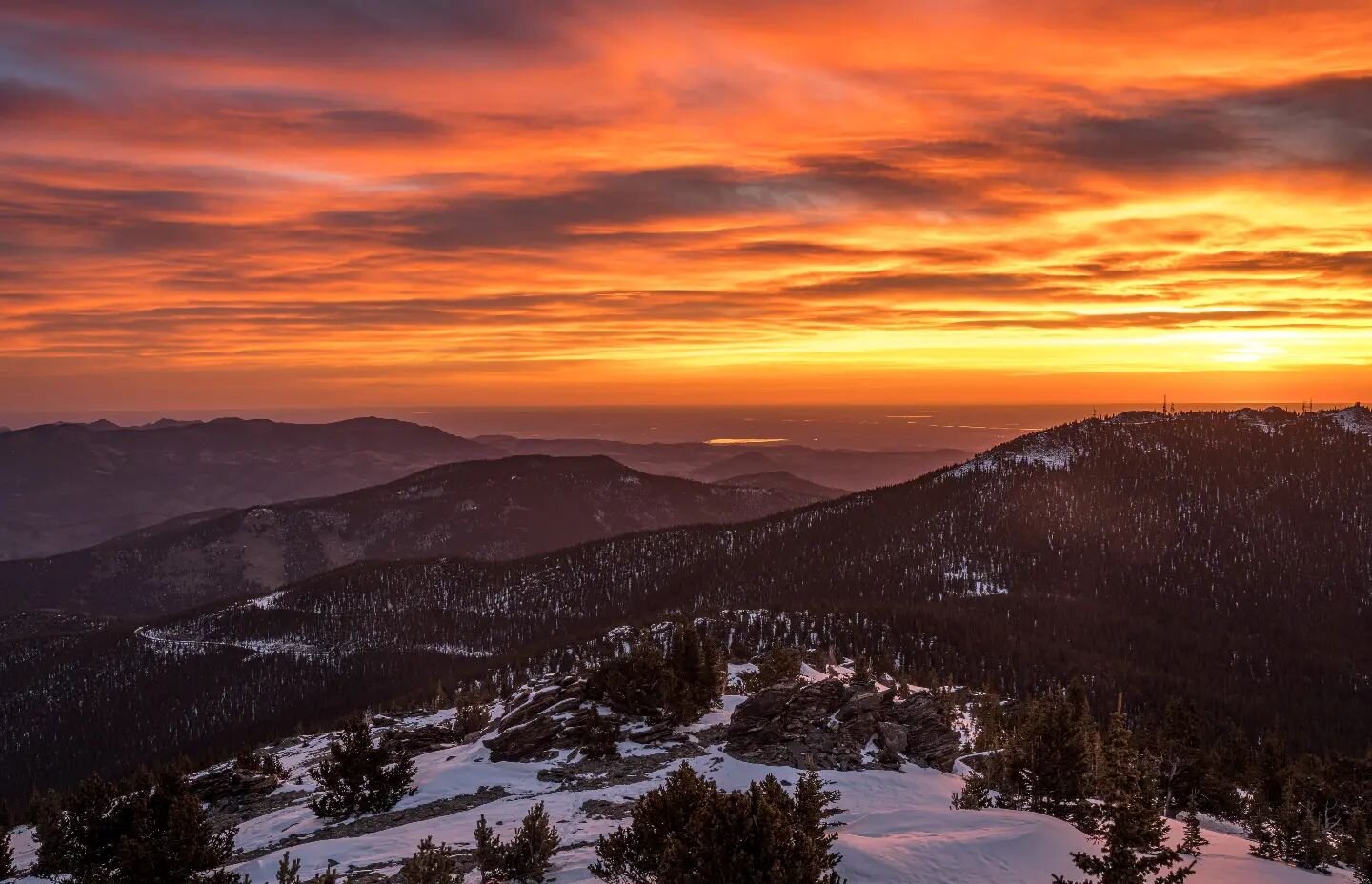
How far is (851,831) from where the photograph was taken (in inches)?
A: 1277

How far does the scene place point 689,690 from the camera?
172ft

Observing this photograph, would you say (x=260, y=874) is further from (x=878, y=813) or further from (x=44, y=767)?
(x=44, y=767)

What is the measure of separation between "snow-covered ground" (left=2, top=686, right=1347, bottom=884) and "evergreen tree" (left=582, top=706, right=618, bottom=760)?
1.20m

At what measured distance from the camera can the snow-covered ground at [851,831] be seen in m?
26.8

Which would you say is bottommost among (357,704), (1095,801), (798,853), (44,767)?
(44,767)

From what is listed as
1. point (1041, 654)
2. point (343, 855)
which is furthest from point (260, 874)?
point (1041, 654)

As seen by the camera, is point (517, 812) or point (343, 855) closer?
point (343, 855)

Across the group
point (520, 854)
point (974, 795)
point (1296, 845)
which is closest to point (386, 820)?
point (520, 854)

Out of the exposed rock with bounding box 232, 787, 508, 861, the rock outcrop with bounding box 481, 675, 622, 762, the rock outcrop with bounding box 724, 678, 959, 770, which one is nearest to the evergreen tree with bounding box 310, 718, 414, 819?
the exposed rock with bounding box 232, 787, 508, 861

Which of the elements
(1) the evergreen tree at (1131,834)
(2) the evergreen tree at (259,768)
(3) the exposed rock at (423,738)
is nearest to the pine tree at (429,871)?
(1) the evergreen tree at (1131,834)

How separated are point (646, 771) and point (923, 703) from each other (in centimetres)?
1931

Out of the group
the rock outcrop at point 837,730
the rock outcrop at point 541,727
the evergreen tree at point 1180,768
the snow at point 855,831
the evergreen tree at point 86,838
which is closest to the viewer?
the snow at point 855,831

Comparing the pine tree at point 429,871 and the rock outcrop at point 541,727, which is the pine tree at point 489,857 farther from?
the rock outcrop at point 541,727

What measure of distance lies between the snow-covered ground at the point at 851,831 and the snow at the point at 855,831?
2.4 inches
